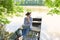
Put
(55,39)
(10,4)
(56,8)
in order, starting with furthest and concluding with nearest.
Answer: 1. (55,39)
2. (10,4)
3. (56,8)

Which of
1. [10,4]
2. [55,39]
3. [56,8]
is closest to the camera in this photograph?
[56,8]

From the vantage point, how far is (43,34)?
555cm

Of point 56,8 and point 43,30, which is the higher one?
point 56,8

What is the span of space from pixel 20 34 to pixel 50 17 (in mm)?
895

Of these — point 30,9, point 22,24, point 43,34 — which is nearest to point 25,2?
point 30,9

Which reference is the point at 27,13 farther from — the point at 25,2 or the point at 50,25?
the point at 50,25

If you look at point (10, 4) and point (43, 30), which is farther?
point (43, 30)

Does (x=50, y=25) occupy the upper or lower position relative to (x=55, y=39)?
upper

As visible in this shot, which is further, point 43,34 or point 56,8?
point 43,34

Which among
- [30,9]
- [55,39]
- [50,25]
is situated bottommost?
[55,39]

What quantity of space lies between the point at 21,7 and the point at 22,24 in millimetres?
514

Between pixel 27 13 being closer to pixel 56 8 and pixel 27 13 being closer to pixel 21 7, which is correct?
pixel 21 7

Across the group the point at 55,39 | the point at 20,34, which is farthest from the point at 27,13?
the point at 55,39

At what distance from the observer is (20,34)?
558cm
